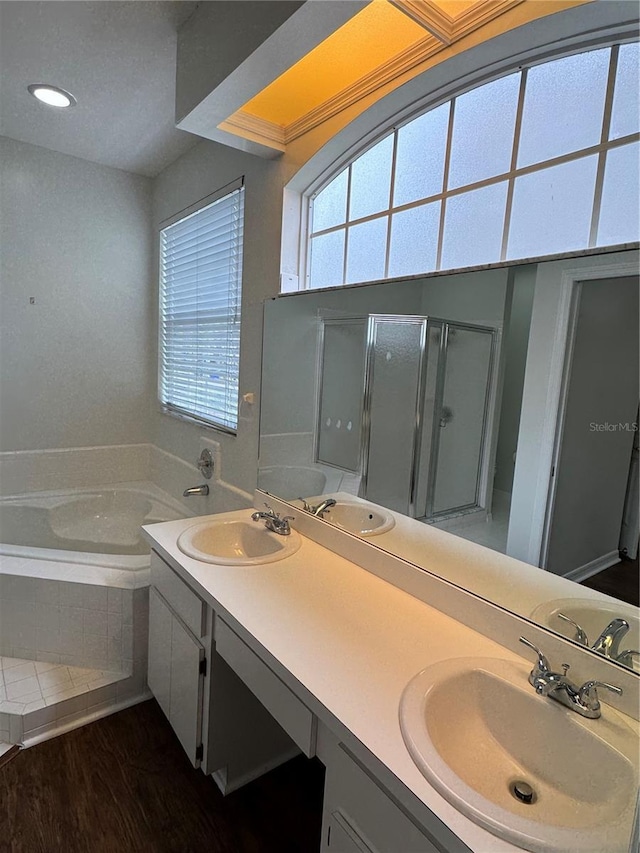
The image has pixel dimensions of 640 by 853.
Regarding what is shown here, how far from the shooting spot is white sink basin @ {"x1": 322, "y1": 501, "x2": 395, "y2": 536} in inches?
60.9

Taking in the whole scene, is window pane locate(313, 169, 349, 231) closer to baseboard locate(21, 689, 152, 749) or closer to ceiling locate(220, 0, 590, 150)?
ceiling locate(220, 0, 590, 150)

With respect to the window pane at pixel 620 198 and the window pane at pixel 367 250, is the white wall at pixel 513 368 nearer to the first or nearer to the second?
the window pane at pixel 620 198

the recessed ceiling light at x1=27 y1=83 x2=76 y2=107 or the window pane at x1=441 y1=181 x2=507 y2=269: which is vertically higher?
the recessed ceiling light at x1=27 y1=83 x2=76 y2=107

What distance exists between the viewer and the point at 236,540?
188 centimetres

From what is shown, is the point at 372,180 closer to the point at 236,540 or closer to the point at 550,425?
the point at 550,425

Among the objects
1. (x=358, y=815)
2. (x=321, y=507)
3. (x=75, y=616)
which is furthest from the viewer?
(x=75, y=616)

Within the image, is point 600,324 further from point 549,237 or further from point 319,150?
point 319,150

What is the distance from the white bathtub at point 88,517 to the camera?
2.54 meters

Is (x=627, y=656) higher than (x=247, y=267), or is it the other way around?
(x=247, y=267)

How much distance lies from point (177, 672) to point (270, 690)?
2.10ft

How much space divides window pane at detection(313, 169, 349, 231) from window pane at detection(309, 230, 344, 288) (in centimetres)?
5

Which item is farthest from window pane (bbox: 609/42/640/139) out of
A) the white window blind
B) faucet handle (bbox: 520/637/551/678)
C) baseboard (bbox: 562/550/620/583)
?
the white window blind

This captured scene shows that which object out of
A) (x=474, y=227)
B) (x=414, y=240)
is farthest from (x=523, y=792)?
(x=414, y=240)

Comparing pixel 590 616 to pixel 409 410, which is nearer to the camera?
pixel 590 616
